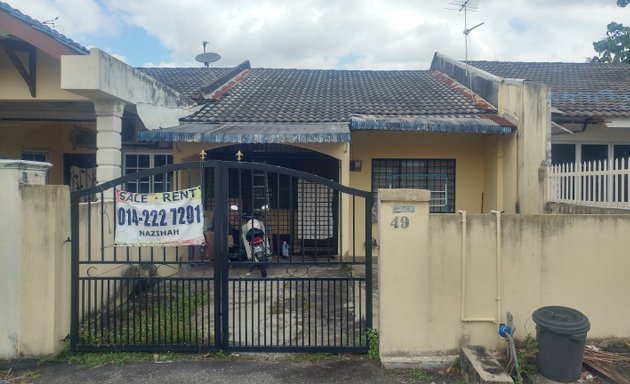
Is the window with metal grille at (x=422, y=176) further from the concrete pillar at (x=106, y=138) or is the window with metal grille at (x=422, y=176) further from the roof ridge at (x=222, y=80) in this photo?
the concrete pillar at (x=106, y=138)

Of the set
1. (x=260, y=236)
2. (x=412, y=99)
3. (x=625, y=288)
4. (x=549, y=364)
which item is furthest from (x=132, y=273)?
(x=412, y=99)

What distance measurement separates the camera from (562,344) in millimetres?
4195

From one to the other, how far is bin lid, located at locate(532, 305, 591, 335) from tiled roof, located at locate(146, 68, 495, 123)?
581cm

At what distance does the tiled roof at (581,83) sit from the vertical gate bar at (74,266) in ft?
29.9

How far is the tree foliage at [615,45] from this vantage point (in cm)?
1892

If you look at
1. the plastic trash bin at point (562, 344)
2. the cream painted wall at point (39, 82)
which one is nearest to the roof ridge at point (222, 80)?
the cream painted wall at point (39, 82)

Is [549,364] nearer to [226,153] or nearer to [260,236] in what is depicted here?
[260,236]

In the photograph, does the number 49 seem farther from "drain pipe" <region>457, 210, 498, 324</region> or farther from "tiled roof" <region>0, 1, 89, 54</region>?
"tiled roof" <region>0, 1, 89, 54</region>

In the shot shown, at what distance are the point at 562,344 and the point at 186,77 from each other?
40.9 feet

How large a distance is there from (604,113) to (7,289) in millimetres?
10670

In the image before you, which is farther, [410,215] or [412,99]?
[412,99]

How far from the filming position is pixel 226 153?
33.4 feet

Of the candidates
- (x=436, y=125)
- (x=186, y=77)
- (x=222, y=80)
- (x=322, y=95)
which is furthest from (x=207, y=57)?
(x=436, y=125)

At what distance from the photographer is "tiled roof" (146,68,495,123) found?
9.96 m
